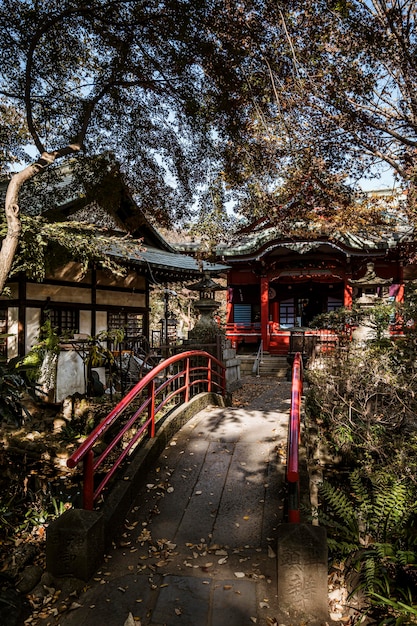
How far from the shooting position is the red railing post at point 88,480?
365 cm

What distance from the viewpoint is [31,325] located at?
11.0 m

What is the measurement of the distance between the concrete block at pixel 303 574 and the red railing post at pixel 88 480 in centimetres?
176

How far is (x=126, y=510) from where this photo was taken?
417 centimetres

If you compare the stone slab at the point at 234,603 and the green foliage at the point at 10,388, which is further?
the green foliage at the point at 10,388

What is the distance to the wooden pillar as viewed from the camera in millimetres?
17219

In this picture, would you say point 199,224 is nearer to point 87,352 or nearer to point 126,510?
point 87,352

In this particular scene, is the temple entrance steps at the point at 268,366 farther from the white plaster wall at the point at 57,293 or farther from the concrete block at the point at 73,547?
the concrete block at the point at 73,547

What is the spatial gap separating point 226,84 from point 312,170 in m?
2.78

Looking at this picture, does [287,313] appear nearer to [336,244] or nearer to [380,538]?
[336,244]

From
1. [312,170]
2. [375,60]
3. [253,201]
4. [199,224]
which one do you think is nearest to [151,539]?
[253,201]

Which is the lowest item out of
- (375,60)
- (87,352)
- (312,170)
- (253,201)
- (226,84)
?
(87,352)

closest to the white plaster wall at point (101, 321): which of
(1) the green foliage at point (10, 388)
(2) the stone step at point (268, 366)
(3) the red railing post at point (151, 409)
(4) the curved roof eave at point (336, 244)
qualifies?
(2) the stone step at point (268, 366)

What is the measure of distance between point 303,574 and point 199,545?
3.47 feet

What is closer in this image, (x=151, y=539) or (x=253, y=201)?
(x=151, y=539)
